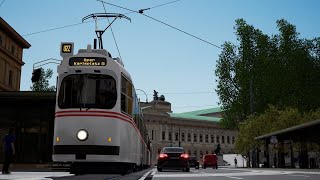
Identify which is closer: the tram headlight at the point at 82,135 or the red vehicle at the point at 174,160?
the tram headlight at the point at 82,135

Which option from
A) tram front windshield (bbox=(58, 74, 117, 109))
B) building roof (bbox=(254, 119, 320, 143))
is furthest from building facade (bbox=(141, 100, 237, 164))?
tram front windshield (bbox=(58, 74, 117, 109))

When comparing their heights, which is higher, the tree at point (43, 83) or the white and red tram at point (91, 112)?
the tree at point (43, 83)

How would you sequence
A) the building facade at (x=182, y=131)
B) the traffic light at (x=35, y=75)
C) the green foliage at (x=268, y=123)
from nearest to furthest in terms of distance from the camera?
the traffic light at (x=35, y=75) → the green foliage at (x=268, y=123) → the building facade at (x=182, y=131)

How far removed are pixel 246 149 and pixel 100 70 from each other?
39.8 metres

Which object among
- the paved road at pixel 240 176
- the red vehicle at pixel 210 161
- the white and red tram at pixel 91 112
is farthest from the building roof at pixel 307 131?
the white and red tram at pixel 91 112

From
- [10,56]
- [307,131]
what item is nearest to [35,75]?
[307,131]

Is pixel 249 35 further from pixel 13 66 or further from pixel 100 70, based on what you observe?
pixel 100 70

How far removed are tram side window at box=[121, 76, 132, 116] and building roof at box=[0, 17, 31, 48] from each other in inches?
1528

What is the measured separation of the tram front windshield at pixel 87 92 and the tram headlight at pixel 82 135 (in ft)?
2.38

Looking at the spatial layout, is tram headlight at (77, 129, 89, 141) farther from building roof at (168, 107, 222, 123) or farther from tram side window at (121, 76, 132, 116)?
building roof at (168, 107, 222, 123)

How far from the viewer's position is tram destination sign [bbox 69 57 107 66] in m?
12.9

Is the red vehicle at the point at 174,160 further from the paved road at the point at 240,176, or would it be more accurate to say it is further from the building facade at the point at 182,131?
the building facade at the point at 182,131

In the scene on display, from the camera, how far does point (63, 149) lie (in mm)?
12039

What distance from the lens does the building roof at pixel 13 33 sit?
49906mm
